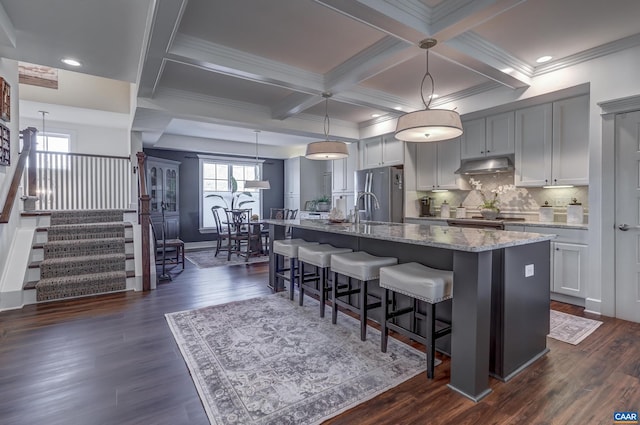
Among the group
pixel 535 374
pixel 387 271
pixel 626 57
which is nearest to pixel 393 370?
pixel 387 271

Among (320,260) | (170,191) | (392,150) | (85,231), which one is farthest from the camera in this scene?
(170,191)

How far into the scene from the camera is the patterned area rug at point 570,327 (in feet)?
9.16

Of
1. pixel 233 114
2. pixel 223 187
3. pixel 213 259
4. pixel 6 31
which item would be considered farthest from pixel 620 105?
pixel 223 187

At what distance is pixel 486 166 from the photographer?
4633 millimetres

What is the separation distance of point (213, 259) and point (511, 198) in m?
5.54

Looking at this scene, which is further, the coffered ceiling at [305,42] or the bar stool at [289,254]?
the bar stool at [289,254]

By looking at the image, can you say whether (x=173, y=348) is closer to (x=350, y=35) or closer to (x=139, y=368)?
(x=139, y=368)

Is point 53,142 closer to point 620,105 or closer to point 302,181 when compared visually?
point 302,181

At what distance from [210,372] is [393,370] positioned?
129 centimetres

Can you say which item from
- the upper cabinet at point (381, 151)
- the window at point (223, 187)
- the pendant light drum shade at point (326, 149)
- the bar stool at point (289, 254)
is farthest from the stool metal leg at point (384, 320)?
the window at point (223, 187)

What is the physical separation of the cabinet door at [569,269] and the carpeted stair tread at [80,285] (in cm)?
548

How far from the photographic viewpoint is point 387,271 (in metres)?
2.39

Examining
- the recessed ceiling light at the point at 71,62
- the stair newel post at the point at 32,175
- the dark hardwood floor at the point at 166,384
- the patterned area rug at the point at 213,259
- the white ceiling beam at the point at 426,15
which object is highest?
the recessed ceiling light at the point at 71,62

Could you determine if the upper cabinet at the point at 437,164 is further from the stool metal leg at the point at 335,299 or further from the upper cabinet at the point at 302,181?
the upper cabinet at the point at 302,181
